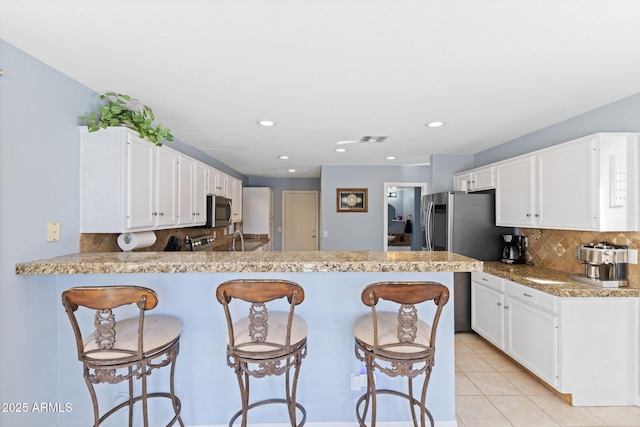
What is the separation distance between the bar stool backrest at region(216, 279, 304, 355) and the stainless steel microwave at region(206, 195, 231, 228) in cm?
249

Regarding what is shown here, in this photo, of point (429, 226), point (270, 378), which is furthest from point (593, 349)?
point (270, 378)

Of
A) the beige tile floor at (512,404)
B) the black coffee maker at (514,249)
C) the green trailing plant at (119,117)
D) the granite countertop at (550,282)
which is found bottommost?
the beige tile floor at (512,404)

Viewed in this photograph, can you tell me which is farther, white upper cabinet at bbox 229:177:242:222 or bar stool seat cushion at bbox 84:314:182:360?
white upper cabinet at bbox 229:177:242:222

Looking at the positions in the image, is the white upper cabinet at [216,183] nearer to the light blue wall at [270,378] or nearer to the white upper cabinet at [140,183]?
the white upper cabinet at [140,183]

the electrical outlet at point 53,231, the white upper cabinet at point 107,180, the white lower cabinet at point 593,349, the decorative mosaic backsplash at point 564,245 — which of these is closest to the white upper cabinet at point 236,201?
the white upper cabinet at point 107,180

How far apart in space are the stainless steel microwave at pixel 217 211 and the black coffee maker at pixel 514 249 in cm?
342

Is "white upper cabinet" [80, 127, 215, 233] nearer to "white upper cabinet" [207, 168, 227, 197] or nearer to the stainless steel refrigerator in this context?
"white upper cabinet" [207, 168, 227, 197]

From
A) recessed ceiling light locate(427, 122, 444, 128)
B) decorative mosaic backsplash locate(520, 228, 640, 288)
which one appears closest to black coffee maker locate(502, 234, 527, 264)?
decorative mosaic backsplash locate(520, 228, 640, 288)

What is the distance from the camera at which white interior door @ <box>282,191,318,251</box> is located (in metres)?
7.22

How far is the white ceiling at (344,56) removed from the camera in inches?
52.4

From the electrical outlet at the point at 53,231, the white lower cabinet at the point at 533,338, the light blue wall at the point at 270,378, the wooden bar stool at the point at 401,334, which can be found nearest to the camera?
the wooden bar stool at the point at 401,334

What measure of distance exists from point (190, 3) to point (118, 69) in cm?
88

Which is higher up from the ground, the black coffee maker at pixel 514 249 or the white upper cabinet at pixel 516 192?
the white upper cabinet at pixel 516 192

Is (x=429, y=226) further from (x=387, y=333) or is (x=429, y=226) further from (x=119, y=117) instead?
(x=119, y=117)
